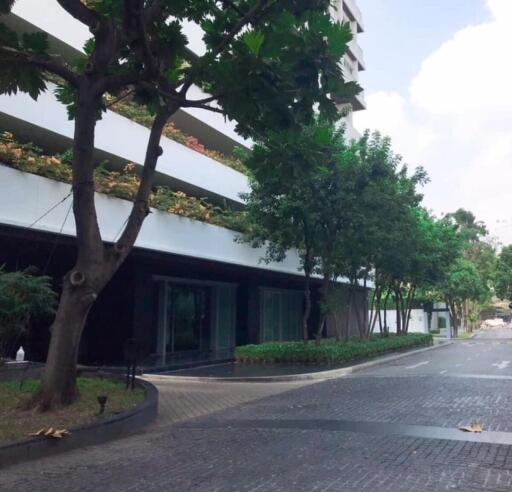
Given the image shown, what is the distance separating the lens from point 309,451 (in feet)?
22.4

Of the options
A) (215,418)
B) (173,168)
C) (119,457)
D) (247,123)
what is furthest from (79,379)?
(173,168)

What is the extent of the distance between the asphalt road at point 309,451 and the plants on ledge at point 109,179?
663 cm

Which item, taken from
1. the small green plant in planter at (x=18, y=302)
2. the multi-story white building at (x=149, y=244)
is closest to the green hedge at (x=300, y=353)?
the multi-story white building at (x=149, y=244)

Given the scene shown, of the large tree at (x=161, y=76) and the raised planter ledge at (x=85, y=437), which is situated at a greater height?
the large tree at (x=161, y=76)

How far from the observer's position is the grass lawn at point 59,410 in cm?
751

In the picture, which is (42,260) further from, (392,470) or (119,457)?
(392,470)

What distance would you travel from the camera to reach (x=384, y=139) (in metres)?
20.0

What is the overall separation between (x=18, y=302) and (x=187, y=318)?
1265 cm

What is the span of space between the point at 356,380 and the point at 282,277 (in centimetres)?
1192

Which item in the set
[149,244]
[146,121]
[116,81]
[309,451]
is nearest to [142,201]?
[116,81]

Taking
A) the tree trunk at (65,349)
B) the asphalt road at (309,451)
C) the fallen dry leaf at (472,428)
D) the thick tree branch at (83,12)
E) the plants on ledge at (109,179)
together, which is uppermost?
the thick tree branch at (83,12)

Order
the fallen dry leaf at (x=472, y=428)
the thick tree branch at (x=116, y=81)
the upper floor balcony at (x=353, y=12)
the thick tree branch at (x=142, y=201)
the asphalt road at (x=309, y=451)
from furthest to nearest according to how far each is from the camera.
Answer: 1. the upper floor balcony at (x=353, y=12)
2. the thick tree branch at (x=142, y=201)
3. the thick tree branch at (x=116, y=81)
4. the fallen dry leaf at (x=472, y=428)
5. the asphalt road at (x=309, y=451)

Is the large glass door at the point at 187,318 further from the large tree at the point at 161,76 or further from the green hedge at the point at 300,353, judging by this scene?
the large tree at the point at 161,76

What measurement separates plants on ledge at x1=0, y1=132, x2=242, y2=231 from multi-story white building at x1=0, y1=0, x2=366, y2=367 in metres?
0.22
